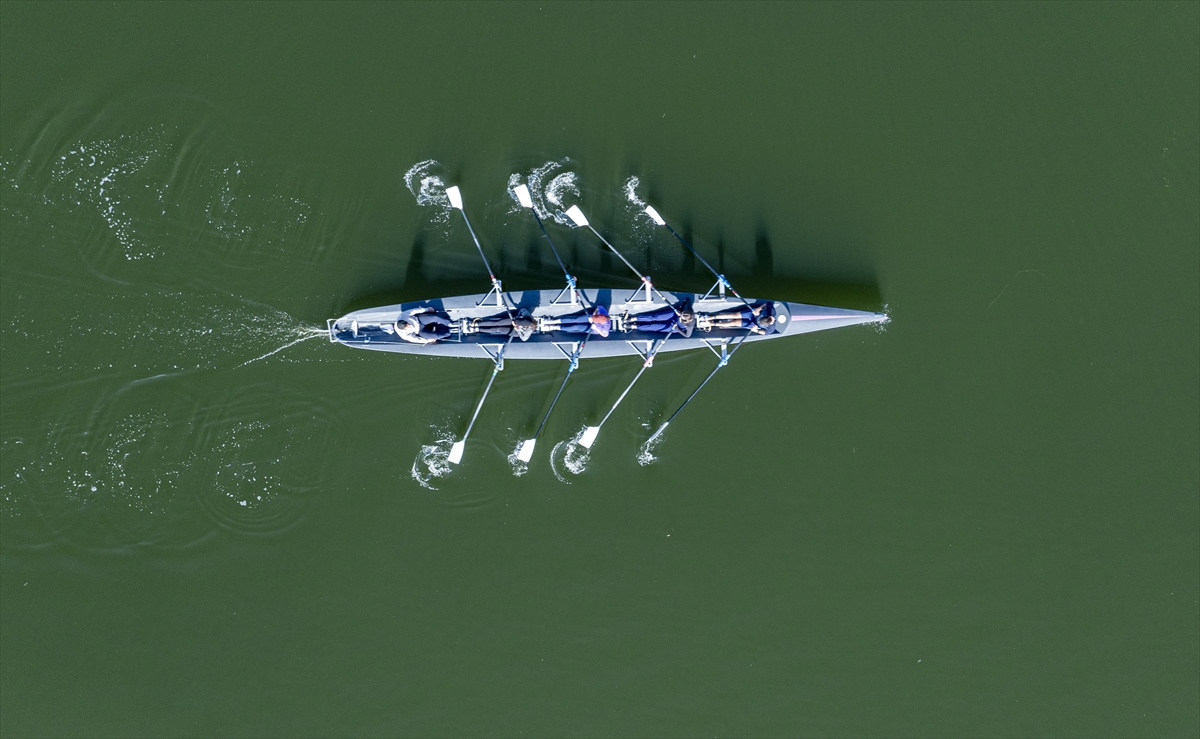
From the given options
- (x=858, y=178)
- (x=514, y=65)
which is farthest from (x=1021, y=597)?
(x=514, y=65)

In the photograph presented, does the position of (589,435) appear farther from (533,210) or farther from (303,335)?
(303,335)

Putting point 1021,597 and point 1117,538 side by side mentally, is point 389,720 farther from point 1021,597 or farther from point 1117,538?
point 1117,538

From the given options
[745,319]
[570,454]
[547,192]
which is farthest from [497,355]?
[745,319]

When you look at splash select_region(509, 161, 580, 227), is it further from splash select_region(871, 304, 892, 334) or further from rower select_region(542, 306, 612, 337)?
splash select_region(871, 304, 892, 334)

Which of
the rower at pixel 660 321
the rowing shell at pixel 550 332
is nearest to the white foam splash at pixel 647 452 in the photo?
the rowing shell at pixel 550 332

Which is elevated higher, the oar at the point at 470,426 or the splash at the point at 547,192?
the splash at the point at 547,192

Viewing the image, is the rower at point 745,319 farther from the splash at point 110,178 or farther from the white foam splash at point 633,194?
the splash at point 110,178
